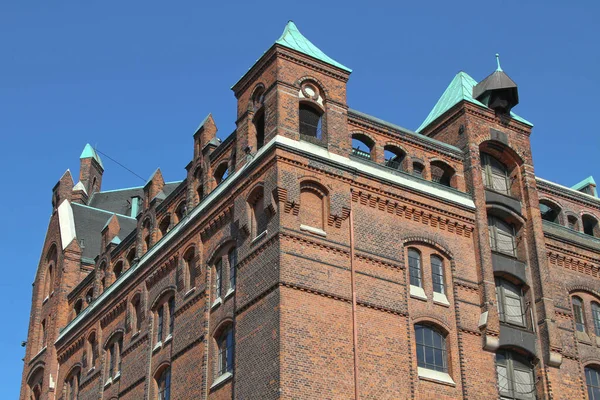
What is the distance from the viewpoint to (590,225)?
40.7m

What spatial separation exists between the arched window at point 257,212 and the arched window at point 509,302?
866 centimetres

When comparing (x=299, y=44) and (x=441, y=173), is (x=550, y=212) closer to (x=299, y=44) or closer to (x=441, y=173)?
(x=441, y=173)

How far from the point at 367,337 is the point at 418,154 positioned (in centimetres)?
796

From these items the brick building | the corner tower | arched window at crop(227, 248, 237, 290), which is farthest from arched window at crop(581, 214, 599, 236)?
arched window at crop(227, 248, 237, 290)

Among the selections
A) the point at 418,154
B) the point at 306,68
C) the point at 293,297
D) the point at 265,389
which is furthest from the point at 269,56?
the point at 265,389

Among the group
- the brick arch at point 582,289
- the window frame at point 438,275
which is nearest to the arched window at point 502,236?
the window frame at point 438,275

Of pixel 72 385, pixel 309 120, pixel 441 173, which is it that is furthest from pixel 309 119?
pixel 72 385

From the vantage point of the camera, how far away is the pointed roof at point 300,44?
105ft

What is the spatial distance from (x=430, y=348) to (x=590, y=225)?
541 inches

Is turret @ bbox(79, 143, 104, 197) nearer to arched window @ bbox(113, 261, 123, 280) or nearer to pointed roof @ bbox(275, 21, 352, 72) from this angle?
arched window @ bbox(113, 261, 123, 280)

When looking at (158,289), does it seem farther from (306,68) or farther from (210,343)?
(306,68)

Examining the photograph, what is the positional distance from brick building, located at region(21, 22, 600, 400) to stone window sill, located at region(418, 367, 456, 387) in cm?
8

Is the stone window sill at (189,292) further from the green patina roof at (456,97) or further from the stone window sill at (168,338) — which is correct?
the green patina roof at (456,97)

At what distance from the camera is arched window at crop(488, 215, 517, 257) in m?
33.9
